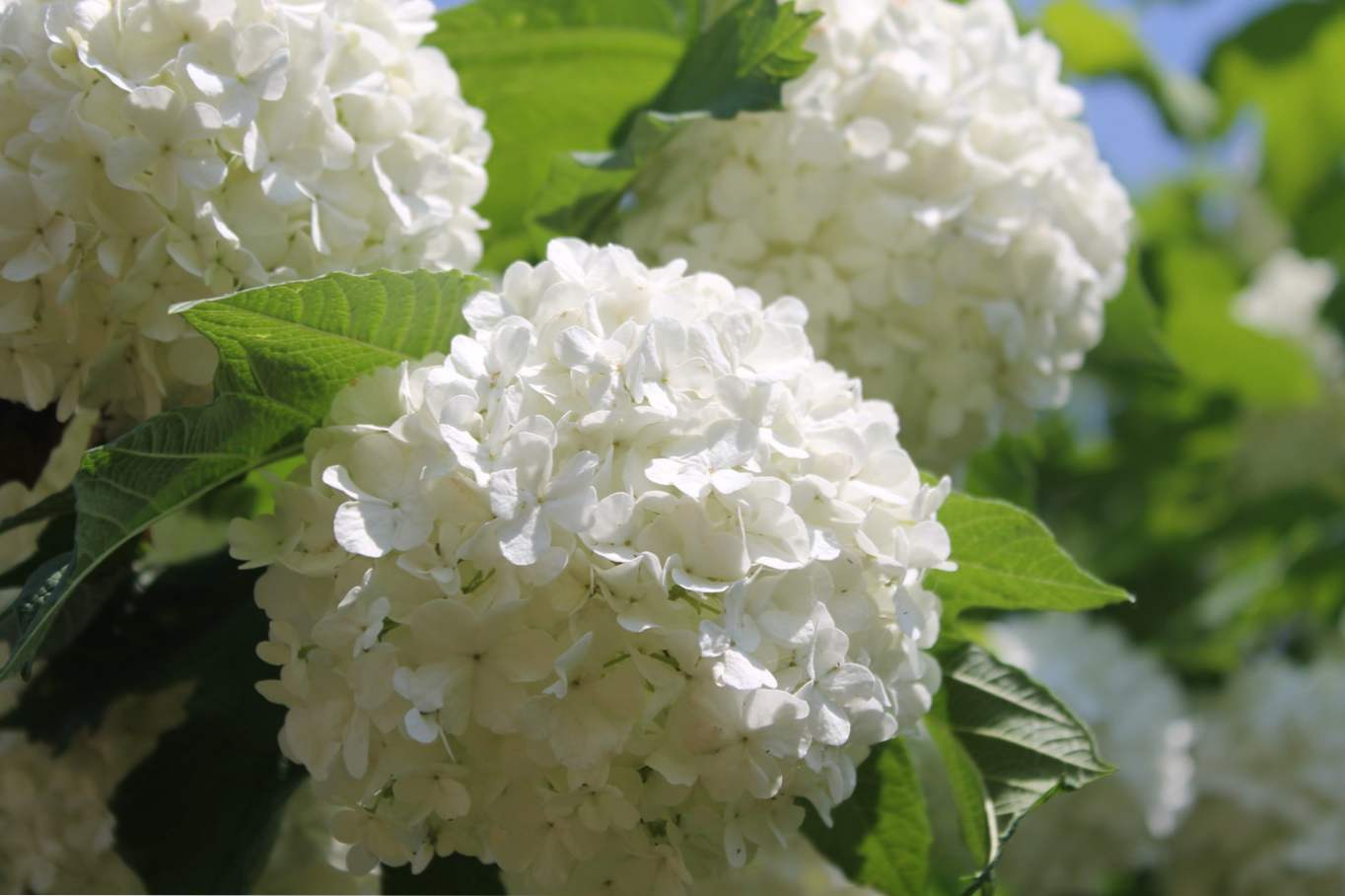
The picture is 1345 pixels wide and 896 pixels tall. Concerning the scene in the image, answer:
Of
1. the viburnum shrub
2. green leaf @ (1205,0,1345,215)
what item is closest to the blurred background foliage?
green leaf @ (1205,0,1345,215)

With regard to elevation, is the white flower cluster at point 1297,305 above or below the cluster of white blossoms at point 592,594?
below

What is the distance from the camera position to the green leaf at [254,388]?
0.72 m

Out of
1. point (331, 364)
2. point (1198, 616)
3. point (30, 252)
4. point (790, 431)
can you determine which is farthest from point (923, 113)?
point (1198, 616)

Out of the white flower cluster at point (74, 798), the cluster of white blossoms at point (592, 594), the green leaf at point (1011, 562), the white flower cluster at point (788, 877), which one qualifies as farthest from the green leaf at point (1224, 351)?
the white flower cluster at point (74, 798)

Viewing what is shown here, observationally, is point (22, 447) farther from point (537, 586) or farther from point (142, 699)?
point (537, 586)

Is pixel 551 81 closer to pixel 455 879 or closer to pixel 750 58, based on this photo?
pixel 750 58

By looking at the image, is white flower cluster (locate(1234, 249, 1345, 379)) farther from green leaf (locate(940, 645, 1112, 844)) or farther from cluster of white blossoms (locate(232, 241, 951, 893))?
cluster of white blossoms (locate(232, 241, 951, 893))

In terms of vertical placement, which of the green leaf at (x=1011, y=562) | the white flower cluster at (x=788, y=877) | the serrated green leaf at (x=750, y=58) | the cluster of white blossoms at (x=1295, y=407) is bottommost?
the cluster of white blossoms at (x=1295, y=407)

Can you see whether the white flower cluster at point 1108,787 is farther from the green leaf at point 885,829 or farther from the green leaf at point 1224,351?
the green leaf at point 885,829

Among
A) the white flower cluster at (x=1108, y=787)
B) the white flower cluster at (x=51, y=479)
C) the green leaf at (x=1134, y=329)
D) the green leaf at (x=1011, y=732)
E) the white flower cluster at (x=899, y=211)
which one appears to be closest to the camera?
the green leaf at (x=1011, y=732)

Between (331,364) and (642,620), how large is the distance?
0.23 metres

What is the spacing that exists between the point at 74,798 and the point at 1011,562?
660 millimetres

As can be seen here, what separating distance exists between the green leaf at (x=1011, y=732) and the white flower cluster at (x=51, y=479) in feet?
1.91

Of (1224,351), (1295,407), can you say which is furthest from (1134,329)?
(1295,407)
